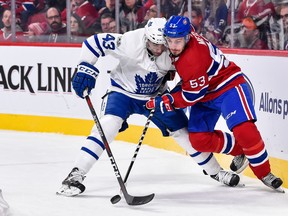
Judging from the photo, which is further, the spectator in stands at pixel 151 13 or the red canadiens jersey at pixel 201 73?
the spectator in stands at pixel 151 13

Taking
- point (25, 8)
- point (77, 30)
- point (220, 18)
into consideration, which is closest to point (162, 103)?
point (220, 18)

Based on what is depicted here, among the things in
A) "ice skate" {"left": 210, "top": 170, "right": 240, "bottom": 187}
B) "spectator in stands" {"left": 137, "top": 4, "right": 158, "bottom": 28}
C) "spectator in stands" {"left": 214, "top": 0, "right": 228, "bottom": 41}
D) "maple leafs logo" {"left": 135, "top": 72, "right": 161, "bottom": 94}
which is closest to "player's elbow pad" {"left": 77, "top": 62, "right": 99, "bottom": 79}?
"maple leafs logo" {"left": 135, "top": 72, "right": 161, "bottom": 94}

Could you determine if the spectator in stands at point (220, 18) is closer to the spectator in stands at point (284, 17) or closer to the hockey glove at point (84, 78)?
the spectator in stands at point (284, 17)

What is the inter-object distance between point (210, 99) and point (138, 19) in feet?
7.87

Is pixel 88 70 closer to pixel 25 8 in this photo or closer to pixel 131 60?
pixel 131 60

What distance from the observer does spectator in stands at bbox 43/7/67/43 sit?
308 inches

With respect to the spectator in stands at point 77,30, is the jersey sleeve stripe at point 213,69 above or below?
above

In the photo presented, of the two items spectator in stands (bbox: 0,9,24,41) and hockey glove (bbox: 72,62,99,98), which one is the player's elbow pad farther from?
spectator in stands (bbox: 0,9,24,41)

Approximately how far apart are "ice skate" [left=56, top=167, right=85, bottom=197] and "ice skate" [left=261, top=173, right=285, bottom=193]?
97 cm

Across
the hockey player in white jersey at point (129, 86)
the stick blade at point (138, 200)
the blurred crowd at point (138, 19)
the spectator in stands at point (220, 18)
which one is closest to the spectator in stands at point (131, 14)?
the blurred crowd at point (138, 19)

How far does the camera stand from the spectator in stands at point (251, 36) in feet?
20.1

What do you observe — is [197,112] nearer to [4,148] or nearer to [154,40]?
[154,40]

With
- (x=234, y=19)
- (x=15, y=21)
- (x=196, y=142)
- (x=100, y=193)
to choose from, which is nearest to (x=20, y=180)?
(x=100, y=193)

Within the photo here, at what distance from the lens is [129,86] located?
526 cm
